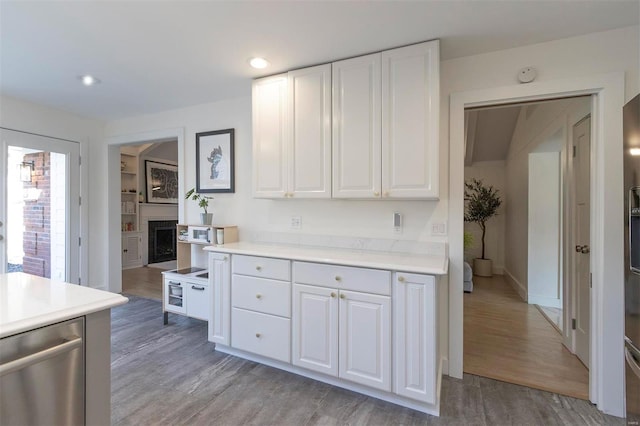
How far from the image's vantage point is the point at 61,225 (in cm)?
391

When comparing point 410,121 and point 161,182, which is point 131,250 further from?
point 410,121

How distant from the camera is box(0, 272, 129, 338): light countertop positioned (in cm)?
103

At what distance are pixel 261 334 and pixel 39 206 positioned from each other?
3.32 metres

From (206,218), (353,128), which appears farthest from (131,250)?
(353,128)

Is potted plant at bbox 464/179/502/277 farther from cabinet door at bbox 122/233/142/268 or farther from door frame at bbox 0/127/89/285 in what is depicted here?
cabinet door at bbox 122/233/142/268

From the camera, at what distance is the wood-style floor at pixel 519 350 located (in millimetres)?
2273

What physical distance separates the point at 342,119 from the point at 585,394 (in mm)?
2552

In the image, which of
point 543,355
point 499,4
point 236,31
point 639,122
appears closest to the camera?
point 639,122

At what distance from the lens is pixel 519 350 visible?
273 cm

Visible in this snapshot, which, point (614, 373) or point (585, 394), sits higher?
point (614, 373)

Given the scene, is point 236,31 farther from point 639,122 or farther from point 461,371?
point 461,371

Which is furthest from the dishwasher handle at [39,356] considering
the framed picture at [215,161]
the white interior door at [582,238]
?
the white interior door at [582,238]

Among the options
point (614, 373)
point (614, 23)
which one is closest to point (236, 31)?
point (614, 23)

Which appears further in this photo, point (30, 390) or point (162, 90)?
point (162, 90)
